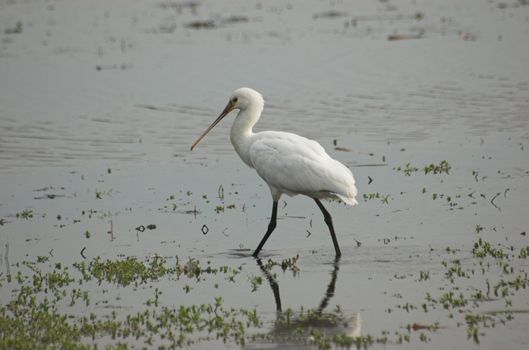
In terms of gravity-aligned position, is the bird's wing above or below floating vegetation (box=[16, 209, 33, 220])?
above

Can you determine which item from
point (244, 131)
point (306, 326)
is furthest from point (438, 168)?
point (306, 326)

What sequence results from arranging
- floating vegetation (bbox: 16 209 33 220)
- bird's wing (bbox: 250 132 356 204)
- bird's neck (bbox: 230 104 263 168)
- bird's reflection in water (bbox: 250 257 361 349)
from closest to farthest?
bird's reflection in water (bbox: 250 257 361 349) → bird's wing (bbox: 250 132 356 204) → bird's neck (bbox: 230 104 263 168) → floating vegetation (bbox: 16 209 33 220)

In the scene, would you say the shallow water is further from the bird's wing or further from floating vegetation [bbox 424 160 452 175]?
the bird's wing

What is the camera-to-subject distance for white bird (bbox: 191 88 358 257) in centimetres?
1057

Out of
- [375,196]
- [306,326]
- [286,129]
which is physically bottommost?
[306,326]

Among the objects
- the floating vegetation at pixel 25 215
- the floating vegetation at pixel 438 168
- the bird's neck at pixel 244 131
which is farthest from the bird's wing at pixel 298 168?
the floating vegetation at pixel 438 168

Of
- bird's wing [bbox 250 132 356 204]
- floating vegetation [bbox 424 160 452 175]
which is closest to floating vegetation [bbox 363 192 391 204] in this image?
floating vegetation [bbox 424 160 452 175]

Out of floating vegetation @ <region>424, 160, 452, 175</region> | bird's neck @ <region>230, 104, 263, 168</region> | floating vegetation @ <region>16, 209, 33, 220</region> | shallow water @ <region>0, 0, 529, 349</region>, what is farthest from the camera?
floating vegetation @ <region>424, 160, 452, 175</region>

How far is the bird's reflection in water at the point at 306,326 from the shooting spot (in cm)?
807

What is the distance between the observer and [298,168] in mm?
10797

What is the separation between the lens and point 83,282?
10078mm

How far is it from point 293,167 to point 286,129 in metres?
7.07

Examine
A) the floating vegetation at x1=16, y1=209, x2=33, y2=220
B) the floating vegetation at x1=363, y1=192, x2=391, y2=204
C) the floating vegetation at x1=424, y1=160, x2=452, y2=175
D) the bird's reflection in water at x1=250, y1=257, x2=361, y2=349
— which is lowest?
the bird's reflection in water at x1=250, y1=257, x2=361, y2=349

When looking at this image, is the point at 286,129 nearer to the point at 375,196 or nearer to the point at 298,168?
the point at 375,196
